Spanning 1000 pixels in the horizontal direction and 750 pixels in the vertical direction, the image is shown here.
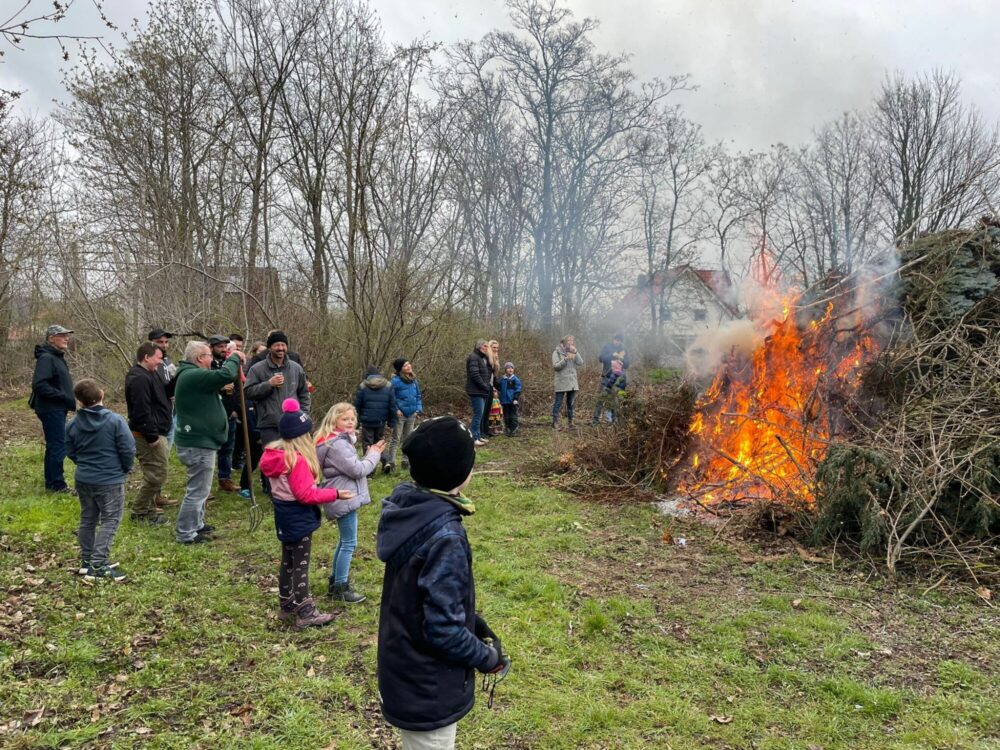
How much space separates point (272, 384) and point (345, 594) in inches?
114

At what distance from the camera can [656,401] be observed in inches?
324

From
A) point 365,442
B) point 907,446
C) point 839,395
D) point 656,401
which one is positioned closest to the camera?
point 907,446

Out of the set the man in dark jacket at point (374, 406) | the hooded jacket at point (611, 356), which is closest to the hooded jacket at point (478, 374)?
the man in dark jacket at point (374, 406)

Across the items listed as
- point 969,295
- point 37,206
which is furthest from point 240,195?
point 969,295

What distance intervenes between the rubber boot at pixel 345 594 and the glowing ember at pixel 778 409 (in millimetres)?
4415

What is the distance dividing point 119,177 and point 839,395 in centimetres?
1492

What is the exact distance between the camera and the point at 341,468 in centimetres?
461

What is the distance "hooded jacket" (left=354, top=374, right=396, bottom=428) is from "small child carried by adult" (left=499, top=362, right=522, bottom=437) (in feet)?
12.9

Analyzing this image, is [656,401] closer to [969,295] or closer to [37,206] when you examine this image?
[969,295]

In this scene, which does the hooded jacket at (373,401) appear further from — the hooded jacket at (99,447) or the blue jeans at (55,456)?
the hooded jacket at (99,447)

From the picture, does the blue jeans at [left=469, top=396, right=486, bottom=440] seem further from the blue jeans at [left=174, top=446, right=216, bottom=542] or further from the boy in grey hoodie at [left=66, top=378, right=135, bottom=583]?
the boy in grey hoodie at [left=66, top=378, right=135, bottom=583]

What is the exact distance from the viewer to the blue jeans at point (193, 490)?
5.93 metres

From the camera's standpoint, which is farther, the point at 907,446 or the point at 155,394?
the point at 155,394

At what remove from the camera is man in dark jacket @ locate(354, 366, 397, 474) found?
875 cm
